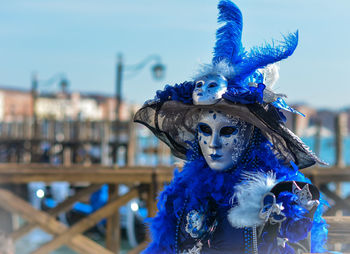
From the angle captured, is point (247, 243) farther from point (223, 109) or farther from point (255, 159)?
point (223, 109)

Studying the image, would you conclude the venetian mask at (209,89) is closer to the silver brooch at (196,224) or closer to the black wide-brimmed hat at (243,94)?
the black wide-brimmed hat at (243,94)

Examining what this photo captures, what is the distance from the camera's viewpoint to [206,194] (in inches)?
83.4

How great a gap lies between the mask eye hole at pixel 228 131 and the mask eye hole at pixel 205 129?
53 mm

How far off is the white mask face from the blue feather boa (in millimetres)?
45

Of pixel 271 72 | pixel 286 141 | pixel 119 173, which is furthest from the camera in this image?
pixel 119 173

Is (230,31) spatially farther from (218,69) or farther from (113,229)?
(113,229)

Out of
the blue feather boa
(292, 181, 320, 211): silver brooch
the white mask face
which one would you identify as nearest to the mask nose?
the white mask face

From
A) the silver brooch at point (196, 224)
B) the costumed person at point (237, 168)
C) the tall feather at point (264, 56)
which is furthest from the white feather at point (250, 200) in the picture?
the tall feather at point (264, 56)

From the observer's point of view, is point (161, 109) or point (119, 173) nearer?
point (161, 109)

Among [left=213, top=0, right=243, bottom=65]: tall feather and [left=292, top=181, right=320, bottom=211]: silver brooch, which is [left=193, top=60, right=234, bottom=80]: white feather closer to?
[left=213, top=0, right=243, bottom=65]: tall feather

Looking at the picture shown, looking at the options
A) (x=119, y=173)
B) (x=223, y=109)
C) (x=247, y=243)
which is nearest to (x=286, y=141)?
(x=223, y=109)

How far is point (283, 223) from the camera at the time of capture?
74.4 inches

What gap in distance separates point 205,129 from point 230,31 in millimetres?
388

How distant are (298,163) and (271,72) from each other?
1.23 ft
